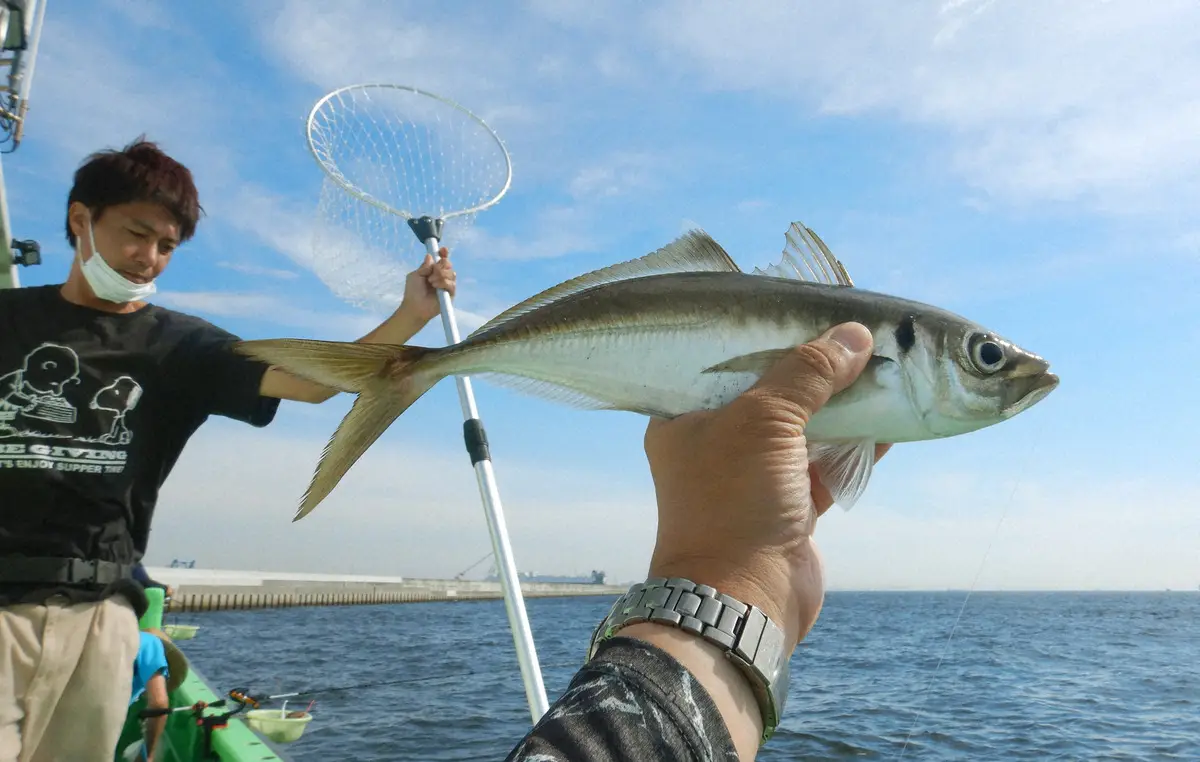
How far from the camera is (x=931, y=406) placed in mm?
2391

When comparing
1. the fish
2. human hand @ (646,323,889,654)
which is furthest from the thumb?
the fish

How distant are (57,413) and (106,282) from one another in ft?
2.36

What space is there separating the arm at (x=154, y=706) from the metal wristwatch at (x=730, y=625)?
17.9 ft

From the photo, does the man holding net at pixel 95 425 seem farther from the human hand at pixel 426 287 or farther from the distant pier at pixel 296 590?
the distant pier at pixel 296 590

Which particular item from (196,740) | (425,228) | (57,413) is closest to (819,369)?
(57,413)

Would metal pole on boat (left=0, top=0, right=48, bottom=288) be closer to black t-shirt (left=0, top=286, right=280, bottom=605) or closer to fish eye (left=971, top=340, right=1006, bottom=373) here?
black t-shirt (left=0, top=286, right=280, bottom=605)

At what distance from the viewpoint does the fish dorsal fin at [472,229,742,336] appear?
278 centimetres

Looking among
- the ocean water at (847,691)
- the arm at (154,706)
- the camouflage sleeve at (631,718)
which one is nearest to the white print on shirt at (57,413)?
→ the arm at (154,706)

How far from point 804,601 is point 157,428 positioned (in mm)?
3525

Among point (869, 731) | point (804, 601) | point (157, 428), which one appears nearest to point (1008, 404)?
point (804, 601)

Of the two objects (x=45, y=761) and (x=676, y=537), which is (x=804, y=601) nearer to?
(x=676, y=537)

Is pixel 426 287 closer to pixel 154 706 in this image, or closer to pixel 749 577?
pixel 749 577

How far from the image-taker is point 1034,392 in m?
Result: 2.38

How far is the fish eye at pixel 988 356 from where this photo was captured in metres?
2.37
